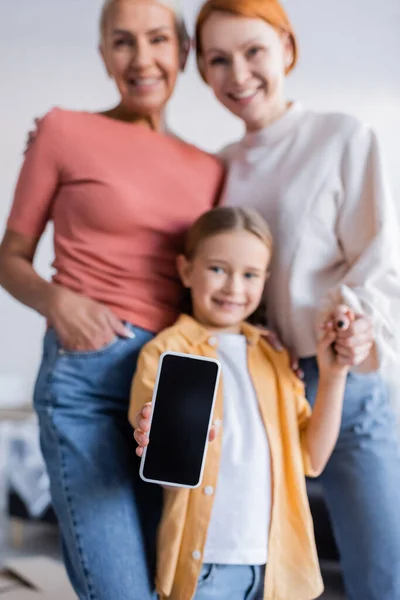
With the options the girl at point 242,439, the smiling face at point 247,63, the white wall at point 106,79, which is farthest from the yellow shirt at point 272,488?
the white wall at point 106,79

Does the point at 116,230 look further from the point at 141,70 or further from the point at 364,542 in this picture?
the point at 364,542

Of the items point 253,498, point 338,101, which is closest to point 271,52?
point 253,498

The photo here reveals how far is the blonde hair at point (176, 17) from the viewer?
0.89 metres

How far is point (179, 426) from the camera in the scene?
0.71 metres

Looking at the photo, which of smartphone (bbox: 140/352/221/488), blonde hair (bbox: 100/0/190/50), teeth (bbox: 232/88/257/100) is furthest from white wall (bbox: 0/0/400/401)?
smartphone (bbox: 140/352/221/488)

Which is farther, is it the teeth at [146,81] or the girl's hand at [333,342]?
the teeth at [146,81]

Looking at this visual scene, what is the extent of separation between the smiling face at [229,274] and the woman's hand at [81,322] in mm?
105

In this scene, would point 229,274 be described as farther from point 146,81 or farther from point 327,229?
point 146,81

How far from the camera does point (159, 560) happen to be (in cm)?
77

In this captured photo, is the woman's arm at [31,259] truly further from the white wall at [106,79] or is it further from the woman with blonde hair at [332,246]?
the white wall at [106,79]

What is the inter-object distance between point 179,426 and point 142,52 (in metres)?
0.47

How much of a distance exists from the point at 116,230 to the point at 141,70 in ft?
0.71

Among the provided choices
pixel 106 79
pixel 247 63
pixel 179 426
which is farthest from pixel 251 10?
pixel 106 79

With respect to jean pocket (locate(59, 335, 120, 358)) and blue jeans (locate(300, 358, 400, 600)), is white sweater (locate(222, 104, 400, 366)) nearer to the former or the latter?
blue jeans (locate(300, 358, 400, 600))
